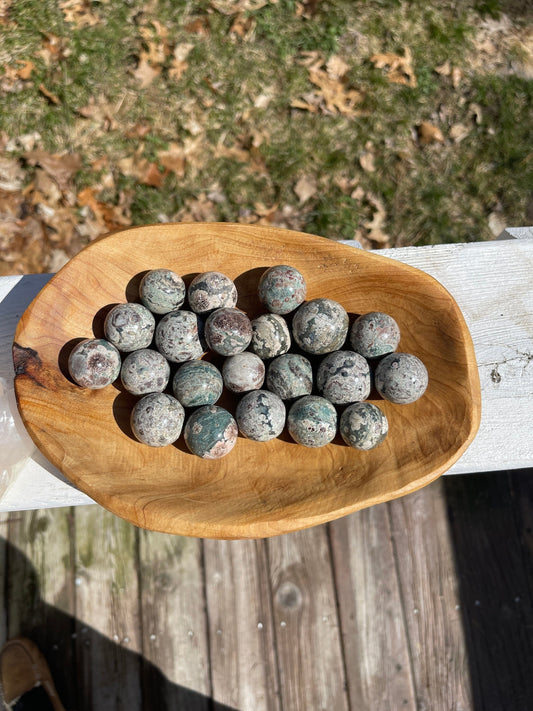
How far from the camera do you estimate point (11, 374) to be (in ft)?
6.14

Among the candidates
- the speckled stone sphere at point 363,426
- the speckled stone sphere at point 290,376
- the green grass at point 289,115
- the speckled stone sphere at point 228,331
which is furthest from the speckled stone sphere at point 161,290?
the green grass at point 289,115

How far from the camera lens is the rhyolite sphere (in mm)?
1731

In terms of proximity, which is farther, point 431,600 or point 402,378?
point 431,600

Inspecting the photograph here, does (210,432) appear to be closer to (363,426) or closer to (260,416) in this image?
(260,416)

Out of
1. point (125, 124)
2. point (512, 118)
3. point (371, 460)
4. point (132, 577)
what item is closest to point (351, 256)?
point (371, 460)

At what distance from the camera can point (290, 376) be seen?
1.74 metres

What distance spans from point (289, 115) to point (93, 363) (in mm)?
2340

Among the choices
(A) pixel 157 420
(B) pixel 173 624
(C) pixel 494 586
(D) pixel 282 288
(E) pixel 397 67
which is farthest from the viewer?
(E) pixel 397 67

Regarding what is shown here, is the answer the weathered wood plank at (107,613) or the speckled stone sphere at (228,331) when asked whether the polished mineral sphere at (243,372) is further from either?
the weathered wood plank at (107,613)

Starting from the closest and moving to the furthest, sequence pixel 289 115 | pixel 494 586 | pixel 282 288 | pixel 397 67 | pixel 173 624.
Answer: pixel 282 288, pixel 173 624, pixel 494 586, pixel 289 115, pixel 397 67

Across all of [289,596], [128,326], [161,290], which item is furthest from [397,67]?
[289,596]

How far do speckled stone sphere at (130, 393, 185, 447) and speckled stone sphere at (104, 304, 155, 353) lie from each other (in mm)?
184

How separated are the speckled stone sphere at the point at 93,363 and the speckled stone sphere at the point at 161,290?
0.64ft

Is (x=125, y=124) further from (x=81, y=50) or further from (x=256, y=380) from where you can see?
(x=256, y=380)
